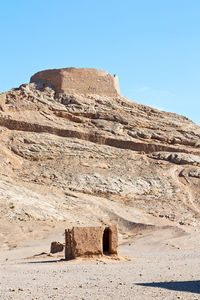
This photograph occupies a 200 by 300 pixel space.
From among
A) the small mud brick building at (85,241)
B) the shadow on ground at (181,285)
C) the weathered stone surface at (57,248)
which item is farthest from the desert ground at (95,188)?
the weathered stone surface at (57,248)

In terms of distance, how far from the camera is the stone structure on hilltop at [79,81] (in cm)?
4572

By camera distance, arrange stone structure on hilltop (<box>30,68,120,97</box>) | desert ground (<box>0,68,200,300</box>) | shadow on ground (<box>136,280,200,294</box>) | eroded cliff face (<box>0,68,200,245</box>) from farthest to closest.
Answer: stone structure on hilltop (<box>30,68,120,97</box>)
eroded cliff face (<box>0,68,200,245</box>)
desert ground (<box>0,68,200,300</box>)
shadow on ground (<box>136,280,200,294</box>)

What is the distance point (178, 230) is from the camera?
80.6 feet

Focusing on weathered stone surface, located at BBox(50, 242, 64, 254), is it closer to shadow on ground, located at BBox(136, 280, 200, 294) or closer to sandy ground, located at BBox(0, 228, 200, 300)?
sandy ground, located at BBox(0, 228, 200, 300)

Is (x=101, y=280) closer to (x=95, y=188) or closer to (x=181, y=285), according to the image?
(x=181, y=285)

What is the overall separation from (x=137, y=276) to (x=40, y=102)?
1335 inches

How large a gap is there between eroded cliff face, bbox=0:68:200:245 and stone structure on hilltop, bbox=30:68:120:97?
68 cm

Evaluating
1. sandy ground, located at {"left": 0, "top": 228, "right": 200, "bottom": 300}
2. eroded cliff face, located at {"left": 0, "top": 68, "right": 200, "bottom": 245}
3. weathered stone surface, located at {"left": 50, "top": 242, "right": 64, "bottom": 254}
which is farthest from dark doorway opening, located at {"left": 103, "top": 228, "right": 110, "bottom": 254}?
eroded cliff face, located at {"left": 0, "top": 68, "right": 200, "bottom": 245}

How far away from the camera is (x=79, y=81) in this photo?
46.2 metres

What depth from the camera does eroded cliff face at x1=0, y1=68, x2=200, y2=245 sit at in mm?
28281

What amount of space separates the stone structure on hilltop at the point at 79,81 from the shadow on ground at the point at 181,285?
36739 millimetres

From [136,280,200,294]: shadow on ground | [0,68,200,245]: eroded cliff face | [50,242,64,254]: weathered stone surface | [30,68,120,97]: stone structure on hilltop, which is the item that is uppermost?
[30,68,120,97]: stone structure on hilltop

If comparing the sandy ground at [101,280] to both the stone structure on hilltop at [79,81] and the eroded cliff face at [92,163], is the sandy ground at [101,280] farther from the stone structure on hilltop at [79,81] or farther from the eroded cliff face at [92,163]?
the stone structure on hilltop at [79,81]

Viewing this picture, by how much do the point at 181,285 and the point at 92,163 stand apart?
27775mm
